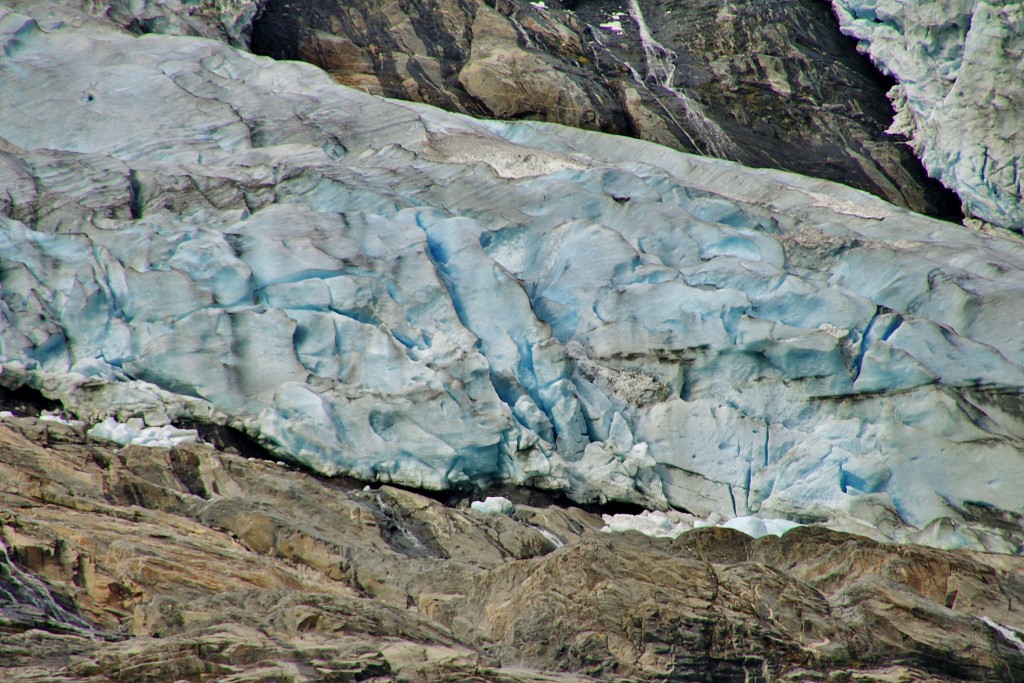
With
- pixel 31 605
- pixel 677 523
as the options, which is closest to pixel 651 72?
pixel 677 523

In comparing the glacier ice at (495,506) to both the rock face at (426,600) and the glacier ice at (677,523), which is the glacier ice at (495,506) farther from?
the rock face at (426,600)

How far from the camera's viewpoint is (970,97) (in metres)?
15.7

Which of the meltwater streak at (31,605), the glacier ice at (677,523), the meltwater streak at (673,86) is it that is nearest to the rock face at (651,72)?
the meltwater streak at (673,86)

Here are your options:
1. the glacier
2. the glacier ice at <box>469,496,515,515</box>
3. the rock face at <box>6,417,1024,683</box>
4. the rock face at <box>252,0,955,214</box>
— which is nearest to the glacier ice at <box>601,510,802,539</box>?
the glacier

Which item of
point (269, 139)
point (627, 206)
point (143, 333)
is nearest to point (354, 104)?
point (269, 139)

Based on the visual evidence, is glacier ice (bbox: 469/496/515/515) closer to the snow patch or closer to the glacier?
the glacier

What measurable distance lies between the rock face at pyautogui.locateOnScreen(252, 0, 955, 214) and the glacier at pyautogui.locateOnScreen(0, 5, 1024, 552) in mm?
3648

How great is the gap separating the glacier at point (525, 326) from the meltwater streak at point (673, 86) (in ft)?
11.8

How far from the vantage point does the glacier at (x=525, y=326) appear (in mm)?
9633

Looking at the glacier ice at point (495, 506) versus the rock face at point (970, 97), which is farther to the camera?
the rock face at point (970, 97)

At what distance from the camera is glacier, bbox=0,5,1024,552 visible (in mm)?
9633

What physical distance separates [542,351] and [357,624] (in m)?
5.33

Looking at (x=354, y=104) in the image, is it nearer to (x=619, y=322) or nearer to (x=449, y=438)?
(x=619, y=322)

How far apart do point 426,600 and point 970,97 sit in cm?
1293
